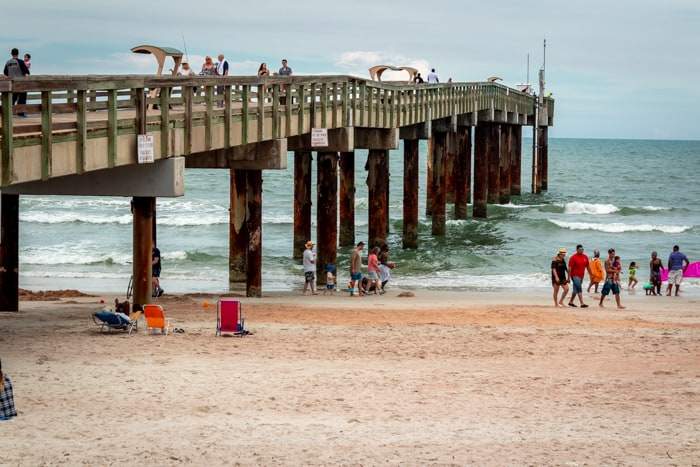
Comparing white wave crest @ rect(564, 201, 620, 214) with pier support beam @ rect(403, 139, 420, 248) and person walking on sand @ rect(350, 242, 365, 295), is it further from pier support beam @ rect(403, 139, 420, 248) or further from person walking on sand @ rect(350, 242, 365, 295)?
person walking on sand @ rect(350, 242, 365, 295)

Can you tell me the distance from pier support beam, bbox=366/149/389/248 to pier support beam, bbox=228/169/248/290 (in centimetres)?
502

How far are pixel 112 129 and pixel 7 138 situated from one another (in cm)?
282

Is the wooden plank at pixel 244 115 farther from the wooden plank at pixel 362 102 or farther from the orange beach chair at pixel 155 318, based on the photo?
the wooden plank at pixel 362 102

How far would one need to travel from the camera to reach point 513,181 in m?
64.4

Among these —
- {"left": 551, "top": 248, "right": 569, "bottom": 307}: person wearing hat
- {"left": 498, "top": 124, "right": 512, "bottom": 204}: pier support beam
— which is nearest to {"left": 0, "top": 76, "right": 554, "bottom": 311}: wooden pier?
{"left": 551, "top": 248, "right": 569, "bottom": 307}: person wearing hat

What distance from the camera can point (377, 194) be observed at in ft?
114

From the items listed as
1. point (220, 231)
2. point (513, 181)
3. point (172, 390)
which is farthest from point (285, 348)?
point (513, 181)

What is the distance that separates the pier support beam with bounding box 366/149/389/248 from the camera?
34.2 meters

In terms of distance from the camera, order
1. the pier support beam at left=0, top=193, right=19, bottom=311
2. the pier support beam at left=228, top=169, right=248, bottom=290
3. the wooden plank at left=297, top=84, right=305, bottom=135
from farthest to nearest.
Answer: the pier support beam at left=228, top=169, right=248, bottom=290
the wooden plank at left=297, top=84, right=305, bottom=135
the pier support beam at left=0, top=193, right=19, bottom=311

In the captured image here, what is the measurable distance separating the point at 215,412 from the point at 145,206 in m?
7.03

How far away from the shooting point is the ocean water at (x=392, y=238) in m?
34.9

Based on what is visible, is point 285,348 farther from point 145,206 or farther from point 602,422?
point 602,422

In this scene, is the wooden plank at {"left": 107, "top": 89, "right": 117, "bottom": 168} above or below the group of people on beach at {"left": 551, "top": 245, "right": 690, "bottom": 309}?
above

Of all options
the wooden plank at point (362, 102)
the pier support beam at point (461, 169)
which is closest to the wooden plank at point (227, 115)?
the wooden plank at point (362, 102)
